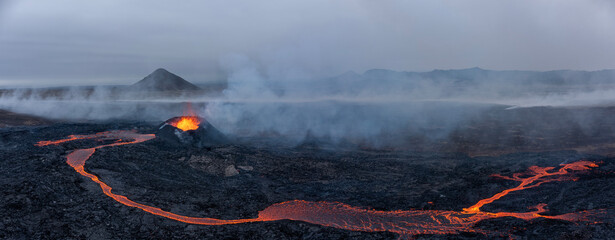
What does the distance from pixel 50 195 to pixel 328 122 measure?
3618 centimetres

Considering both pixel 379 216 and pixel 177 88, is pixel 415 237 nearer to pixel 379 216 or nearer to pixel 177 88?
pixel 379 216

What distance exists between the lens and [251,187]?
2094cm

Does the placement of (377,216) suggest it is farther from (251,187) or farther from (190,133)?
(190,133)

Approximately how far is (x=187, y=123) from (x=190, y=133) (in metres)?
2.67

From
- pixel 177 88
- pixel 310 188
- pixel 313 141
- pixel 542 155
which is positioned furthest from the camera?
pixel 177 88

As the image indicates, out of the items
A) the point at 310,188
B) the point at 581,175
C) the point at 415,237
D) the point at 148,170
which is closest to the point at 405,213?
the point at 415,237

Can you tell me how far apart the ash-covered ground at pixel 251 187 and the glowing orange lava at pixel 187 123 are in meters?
4.54

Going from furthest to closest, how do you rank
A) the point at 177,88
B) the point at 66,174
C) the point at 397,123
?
the point at 177,88
the point at 397,123
the point at 66,174

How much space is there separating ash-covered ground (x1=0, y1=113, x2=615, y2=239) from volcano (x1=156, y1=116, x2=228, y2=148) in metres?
2.08

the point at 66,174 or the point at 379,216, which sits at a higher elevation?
the point at 66,174

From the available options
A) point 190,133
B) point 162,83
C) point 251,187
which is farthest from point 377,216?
point 162,83

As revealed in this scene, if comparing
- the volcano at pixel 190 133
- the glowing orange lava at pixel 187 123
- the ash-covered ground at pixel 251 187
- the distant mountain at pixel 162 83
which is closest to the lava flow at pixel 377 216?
the ash-covered ground at pixel 251 187

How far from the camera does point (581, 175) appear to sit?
20.8 m

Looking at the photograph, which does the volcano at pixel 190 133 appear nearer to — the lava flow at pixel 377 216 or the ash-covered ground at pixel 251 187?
the ash-covered ground at pixel 251 187
